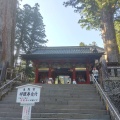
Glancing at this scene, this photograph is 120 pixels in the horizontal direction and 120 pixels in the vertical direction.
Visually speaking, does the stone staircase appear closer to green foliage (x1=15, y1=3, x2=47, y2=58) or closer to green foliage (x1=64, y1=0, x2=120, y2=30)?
green foliage (x1=64, y1=0, x2=120, y2=30)

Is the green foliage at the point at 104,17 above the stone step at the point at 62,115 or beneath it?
above

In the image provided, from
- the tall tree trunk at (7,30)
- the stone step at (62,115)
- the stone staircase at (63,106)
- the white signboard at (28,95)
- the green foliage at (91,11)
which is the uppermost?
the green foliage at (91,11)

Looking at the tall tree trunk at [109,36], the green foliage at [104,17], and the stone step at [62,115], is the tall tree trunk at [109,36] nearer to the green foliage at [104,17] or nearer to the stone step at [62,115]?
the green foliage at [104,17]

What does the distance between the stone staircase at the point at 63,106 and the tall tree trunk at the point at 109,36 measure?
529cm

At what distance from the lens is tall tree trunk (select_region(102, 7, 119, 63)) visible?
575 inches

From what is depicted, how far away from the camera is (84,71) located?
17562 millimetres

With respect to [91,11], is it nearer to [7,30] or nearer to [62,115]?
[7,30]

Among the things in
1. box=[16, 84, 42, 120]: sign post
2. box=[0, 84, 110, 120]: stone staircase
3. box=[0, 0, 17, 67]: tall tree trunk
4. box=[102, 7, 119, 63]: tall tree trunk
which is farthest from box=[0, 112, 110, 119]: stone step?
box=[102, 7, 119, 63]: tall tree trunk

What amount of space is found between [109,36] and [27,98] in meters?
11.7

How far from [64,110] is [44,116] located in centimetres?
91

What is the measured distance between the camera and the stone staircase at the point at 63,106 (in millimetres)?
6953

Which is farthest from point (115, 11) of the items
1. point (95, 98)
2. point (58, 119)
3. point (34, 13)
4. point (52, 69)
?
point (34, 13)

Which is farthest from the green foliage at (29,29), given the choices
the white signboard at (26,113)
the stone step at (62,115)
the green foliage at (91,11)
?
the white signboard at (26,113)

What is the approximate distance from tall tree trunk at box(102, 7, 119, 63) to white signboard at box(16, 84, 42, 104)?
1023 cm
